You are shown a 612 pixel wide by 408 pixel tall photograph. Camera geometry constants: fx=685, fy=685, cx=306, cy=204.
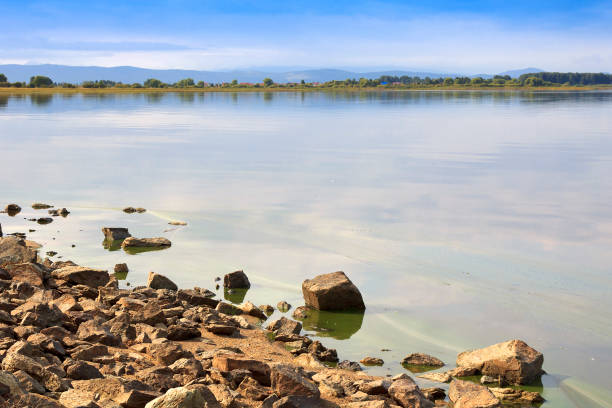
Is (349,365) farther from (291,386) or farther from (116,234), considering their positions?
(116,234)

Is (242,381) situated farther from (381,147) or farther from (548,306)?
(381,147)

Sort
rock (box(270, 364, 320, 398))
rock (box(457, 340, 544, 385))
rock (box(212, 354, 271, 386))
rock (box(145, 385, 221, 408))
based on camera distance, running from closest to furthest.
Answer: rock (box(145, 385, 221, 408)) → rock (box(270, 364, 320, 398)) → rock (box(212, 354, 271, 386)) → rock (box(457, 340, 544, 385))

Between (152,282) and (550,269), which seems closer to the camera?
(152,282)

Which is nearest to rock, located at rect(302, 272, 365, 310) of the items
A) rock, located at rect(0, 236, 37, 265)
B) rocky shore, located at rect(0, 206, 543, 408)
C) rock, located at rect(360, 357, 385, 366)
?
rocky shore, located at rect(0, 206, 543, 408)

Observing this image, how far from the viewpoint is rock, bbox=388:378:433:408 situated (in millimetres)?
7148

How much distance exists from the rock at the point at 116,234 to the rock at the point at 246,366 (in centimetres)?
819

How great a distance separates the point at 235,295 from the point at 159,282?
51.3 inches

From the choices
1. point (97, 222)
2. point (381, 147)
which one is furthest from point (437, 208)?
point (381, 147)

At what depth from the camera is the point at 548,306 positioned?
430 inches

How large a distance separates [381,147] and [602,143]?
11.1 metres

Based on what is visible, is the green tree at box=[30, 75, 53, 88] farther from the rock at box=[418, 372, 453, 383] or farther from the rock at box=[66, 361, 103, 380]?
the rock at box=[66, 361, 103, 380]

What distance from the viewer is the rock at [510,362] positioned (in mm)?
8359

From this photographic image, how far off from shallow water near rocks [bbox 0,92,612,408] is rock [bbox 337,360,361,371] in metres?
0.18

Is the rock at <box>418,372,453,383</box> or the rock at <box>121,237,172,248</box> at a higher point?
the rock at <box>121,237,172,248</box>
